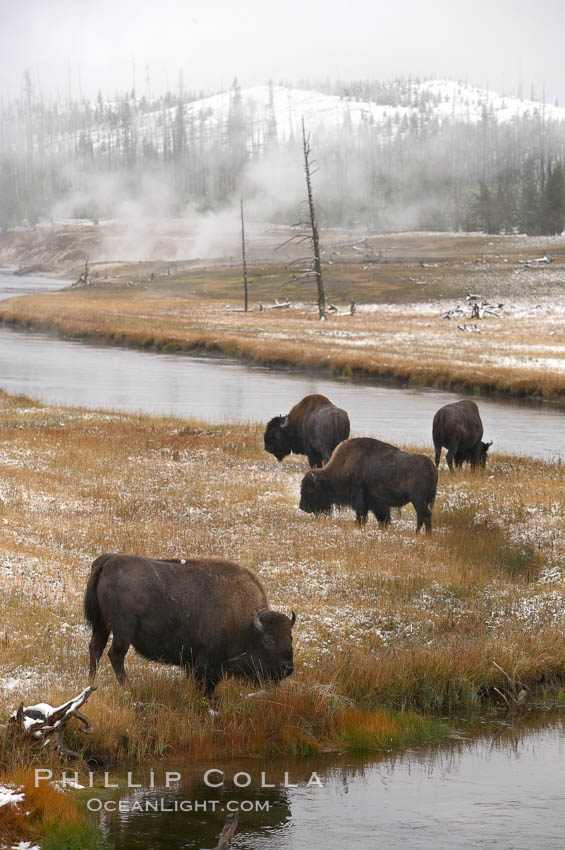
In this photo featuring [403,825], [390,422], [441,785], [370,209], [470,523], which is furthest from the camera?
[370,209]

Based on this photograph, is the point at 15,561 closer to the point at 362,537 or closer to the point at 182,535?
the point at 182,535

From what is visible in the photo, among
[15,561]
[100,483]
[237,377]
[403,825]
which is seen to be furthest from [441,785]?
[237,377]

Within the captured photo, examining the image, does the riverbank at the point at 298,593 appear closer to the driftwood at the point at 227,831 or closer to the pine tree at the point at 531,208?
the driftwood at the point at 227,831

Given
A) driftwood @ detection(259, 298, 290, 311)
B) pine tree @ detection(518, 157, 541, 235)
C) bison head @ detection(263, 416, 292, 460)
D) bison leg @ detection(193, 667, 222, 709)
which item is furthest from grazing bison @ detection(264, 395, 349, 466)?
pine tree @ detection(518, 157, 541, 235)

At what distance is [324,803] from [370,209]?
193588 millimetres

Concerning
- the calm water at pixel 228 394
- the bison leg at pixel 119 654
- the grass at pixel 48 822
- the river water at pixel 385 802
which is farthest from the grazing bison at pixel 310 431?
the grass at pixel 48 822

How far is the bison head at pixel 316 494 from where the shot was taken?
15.3m

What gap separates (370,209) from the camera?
7648 inches

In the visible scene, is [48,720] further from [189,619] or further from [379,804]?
[379,804]

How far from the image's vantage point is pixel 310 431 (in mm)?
19156

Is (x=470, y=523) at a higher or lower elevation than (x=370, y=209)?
lower

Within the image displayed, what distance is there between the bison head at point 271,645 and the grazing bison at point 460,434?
11.1 metres

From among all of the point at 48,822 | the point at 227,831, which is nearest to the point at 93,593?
the point at 48,822

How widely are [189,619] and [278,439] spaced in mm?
12214
